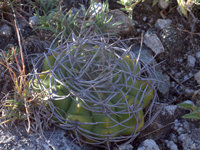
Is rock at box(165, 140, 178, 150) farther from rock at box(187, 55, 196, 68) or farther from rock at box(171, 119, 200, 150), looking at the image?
rock at box(187, 55, 196, 68)

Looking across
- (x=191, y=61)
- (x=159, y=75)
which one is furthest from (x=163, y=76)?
(x=191, y=61)

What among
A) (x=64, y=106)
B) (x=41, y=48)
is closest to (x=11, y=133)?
(x=64, y=106)

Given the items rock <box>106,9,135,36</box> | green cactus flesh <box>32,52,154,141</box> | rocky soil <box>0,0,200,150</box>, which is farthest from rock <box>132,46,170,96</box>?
green cactus flesh <box>32,52,154,141</box>

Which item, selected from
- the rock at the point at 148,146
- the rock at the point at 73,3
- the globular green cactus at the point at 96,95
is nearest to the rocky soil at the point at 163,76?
the rock at the point at 148,146

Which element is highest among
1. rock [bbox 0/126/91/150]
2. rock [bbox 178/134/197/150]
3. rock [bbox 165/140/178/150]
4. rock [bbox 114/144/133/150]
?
rock [bbox 0/126/91/150]

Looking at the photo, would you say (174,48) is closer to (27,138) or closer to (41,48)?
(41,48)

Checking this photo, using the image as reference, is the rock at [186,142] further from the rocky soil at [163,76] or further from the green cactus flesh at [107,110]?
the green cactus flesh at [107,110]
